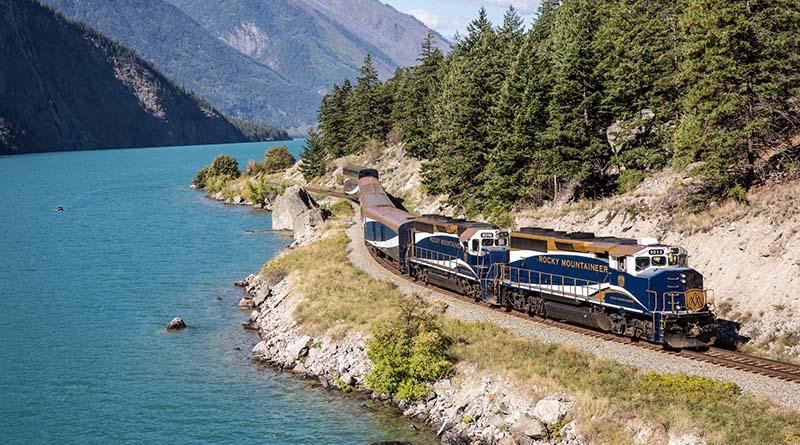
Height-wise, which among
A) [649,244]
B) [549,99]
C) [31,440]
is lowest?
[31,440]

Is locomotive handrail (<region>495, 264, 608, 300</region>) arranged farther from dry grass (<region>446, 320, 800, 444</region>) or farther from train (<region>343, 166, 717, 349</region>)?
dry grass (<region>446, 320, 800, 444</region>)

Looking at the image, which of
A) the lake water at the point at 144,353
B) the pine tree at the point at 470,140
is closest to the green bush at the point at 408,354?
the lake water at the point at 144,353

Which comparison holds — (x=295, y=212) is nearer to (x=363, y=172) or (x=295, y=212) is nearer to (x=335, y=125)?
(x=363, y=172)

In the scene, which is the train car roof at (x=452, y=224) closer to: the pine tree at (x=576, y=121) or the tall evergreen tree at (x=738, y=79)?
the pine tree at (x=576, y=121)

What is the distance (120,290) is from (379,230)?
23.2 metres

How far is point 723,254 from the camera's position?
39781mm

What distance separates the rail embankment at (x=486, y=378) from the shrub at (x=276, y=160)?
4690 inches

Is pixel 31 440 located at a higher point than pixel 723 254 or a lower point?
lower

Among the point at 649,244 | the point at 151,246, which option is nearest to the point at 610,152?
the point at 649,244

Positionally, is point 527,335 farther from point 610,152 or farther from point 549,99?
point 549,99

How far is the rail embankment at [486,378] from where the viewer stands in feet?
85.8

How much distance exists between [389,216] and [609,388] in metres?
32.5

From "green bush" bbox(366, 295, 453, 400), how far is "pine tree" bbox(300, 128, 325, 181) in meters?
102

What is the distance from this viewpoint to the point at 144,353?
151 ft
